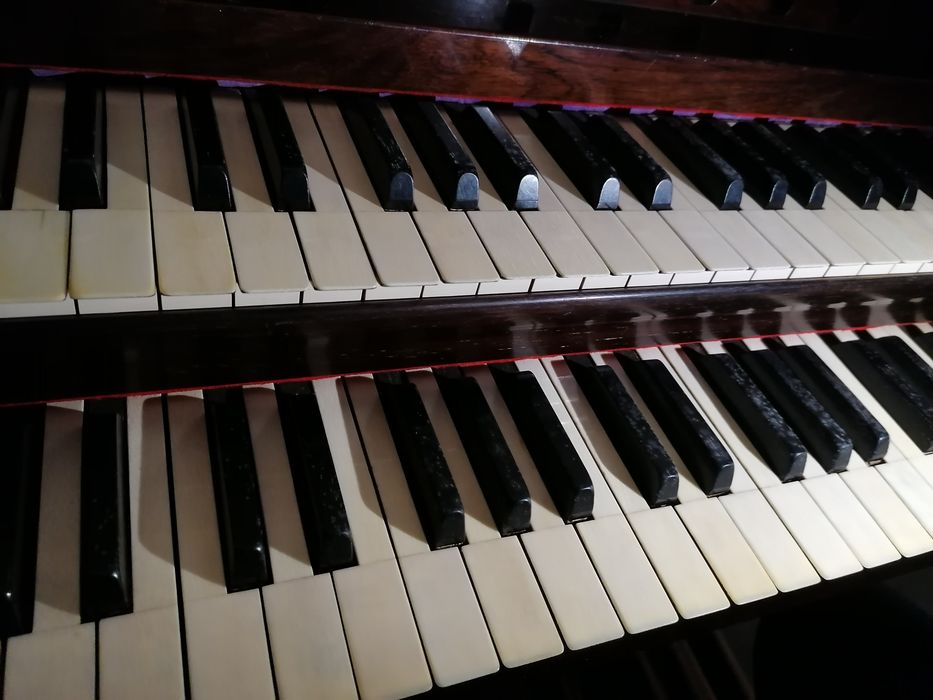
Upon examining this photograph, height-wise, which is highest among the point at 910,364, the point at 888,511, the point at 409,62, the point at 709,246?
the point at 409,62

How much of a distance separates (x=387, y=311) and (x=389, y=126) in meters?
0.33

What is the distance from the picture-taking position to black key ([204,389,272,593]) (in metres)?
0.84

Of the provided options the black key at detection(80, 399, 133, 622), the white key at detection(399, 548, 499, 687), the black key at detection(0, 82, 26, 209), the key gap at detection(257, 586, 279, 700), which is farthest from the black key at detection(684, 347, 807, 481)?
the black key at detection(0, 82, 26, 209)

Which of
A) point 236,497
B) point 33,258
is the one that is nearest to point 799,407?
point 236,497

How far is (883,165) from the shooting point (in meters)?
1.46

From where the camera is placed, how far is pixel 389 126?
114 cm

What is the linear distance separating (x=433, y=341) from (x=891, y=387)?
887 mm

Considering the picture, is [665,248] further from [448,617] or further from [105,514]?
[105,514]

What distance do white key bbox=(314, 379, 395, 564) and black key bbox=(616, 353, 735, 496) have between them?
19.3 inches

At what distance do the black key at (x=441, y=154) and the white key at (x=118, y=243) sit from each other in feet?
1.29

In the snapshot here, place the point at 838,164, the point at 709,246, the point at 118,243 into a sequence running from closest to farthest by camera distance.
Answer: the point at 118,243 < the point at 709,246 < the point at 838,164

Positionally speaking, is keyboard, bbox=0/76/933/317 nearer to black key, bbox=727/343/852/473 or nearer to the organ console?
the organ console

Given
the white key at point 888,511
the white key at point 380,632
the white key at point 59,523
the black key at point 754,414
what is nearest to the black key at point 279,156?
the white key at point 59,523

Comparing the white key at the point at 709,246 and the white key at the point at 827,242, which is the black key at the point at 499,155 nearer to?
the white key at the point at 709,246
